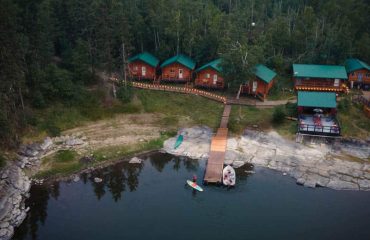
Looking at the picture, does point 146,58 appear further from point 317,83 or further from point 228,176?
point 228,176

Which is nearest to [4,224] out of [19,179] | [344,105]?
[19,179]

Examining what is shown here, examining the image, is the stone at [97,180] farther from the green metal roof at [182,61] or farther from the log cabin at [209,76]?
the green metal roof at [182,61]

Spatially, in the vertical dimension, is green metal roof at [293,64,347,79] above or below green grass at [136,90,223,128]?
above

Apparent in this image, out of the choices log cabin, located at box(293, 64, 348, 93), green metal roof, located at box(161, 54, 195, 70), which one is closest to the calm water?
log cabin, located at box(293, 64, 348, 93)

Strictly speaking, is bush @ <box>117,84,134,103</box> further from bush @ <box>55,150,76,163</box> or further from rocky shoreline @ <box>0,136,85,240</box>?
bush @ <box>55,150,76,163</box>

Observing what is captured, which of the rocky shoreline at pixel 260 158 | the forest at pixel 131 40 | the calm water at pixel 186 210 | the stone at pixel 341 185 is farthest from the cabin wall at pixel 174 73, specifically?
the stone at pixel 341 185

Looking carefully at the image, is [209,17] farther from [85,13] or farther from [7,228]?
[7,228]
